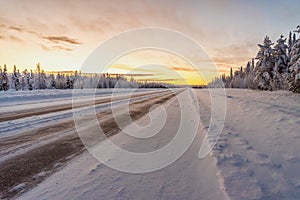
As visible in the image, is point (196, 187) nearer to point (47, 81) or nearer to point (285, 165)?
point (285, 165)

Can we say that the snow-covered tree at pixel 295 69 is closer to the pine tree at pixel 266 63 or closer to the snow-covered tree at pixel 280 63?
the snow-covered tree at pixel 280 63

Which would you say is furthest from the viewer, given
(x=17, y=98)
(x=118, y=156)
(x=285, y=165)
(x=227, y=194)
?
(x=17, y=98)

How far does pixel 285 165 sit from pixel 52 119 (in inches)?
367

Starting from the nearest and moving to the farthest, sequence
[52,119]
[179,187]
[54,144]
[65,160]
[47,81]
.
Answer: [179,187] < [65,160] < [54,144] < [52,119] < [47,81]

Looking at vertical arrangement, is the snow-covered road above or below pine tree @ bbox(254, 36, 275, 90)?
below

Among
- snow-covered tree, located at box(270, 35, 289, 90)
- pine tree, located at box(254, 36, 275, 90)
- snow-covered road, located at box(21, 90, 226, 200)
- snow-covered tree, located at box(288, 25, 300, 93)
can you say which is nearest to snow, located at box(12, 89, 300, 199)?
snow-covered road, located at box(21, 90, 226, 200)

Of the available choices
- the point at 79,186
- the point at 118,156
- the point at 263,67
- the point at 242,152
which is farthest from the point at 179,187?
the point at 263,67

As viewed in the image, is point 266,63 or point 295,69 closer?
point 295,69

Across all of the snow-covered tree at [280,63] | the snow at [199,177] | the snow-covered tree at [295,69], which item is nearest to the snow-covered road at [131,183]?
the snow at [199,177]

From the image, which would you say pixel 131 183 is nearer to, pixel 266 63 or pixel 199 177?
pixel 199 177

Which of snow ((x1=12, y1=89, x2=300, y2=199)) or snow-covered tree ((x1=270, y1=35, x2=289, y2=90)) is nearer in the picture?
snow ((x1=12, y1=89, x2=300, y2=199))

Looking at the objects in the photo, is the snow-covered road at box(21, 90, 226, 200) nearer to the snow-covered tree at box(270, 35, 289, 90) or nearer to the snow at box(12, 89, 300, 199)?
the snow at box(12, 89, 300, 199)

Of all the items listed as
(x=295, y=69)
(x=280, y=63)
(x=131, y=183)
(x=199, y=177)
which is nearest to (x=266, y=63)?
(x=280, y=63)

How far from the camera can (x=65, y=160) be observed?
14.8 ft
